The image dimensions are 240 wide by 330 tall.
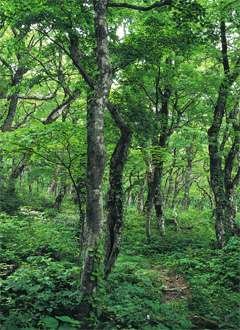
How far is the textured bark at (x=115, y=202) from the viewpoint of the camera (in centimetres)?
612

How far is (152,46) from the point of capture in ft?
22.7

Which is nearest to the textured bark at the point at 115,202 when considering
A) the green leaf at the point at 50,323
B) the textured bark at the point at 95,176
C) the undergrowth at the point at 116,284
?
the undergrowth at the point at 116,284

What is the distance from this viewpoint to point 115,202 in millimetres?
6453

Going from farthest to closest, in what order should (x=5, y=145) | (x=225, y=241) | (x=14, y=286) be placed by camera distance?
(x=225, y=241), (x=5, y=145), (x=14, y=286)

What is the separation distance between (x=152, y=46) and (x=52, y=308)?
7.37 meters

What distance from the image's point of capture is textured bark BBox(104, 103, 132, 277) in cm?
612

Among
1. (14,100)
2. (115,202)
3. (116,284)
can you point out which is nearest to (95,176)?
(115,202)

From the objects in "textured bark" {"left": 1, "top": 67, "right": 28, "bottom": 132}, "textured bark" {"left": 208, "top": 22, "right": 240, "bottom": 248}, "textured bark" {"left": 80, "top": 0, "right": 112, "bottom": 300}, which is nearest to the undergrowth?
"textured bark" {"left": 80, "top": 0, "right": 112, "bottom": 300}

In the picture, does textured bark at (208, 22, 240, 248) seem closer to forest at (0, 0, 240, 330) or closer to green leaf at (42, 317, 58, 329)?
forest at (0, 0, 240, 330)

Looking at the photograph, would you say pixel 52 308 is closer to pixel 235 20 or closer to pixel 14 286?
pixel 14 286

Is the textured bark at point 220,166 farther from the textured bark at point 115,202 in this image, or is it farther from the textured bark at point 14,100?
the textured bark at point 14,100

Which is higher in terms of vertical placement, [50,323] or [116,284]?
[50,323]

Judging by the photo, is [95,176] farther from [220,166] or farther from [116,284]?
[220,166]

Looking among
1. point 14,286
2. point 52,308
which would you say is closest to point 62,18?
point 14,286
